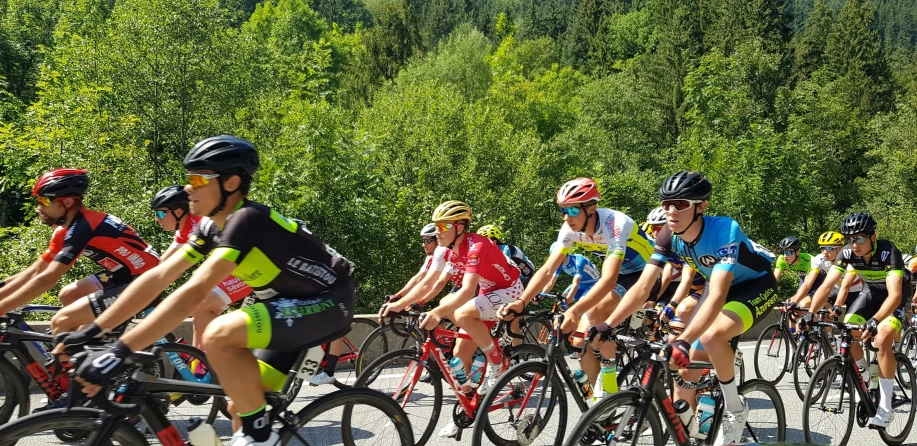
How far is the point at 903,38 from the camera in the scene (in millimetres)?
99875

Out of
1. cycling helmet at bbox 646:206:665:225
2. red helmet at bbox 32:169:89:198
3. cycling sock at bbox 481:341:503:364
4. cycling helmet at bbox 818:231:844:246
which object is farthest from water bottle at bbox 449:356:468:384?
cycling helmet at bbox 818:231:844:246

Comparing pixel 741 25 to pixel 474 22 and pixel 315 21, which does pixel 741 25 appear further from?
pixel 474 22

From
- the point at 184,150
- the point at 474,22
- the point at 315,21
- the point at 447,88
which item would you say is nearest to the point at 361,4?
the point at 474,22

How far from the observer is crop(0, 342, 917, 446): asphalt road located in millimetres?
4363

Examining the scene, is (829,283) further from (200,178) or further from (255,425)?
(200,178)

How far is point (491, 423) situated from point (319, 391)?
10.3 feet

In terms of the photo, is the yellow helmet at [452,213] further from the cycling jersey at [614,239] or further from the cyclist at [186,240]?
the cyclist at [186,240]

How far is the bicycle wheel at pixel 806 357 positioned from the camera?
9.28 m

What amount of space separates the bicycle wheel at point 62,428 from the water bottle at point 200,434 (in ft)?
0.93

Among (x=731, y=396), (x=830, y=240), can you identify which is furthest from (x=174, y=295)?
(x=830, y=240)

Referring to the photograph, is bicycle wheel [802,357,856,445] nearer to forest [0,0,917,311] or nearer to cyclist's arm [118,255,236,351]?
cyclist's arm [118,255,236,351]

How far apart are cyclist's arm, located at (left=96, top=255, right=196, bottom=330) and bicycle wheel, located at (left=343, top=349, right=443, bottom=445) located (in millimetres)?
2384

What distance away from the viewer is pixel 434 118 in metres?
24.2

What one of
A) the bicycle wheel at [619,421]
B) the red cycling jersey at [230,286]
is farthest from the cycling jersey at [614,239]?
the red cycling jersey at [230,286]
